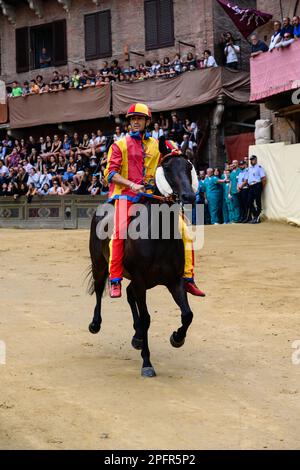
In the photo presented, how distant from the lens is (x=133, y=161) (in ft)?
25.3

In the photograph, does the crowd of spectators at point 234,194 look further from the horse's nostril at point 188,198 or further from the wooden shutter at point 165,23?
the horse's nostril at point 188,198

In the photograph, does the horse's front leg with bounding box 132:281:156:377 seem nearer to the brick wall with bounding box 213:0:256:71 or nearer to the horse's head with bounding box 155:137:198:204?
the horse's head with bounding box 155:137:198:204

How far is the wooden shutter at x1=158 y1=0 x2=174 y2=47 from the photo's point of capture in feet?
93.0

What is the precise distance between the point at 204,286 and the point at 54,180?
14.6 metres

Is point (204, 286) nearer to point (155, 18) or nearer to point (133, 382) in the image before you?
point (133, 382)

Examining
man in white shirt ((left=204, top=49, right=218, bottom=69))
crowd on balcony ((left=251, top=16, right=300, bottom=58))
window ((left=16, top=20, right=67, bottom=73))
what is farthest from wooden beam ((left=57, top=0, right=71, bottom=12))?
crowd on balcony ((left=251, top=16, right=300, bottom=58))

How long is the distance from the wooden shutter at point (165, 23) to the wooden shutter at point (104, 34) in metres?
2.44

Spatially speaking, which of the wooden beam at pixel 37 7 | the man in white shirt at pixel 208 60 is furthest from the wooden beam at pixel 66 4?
the man in white shirt at pixel 208 60

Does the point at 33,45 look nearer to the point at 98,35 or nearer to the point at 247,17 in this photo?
the point at 98,35

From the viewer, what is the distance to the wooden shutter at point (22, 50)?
1278 inches

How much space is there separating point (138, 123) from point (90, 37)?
Answer: 24.0m

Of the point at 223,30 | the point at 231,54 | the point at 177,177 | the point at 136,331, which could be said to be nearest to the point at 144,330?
the point at 136,331

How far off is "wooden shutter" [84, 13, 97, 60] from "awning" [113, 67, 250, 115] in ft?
12.0

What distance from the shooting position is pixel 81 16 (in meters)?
31.0
